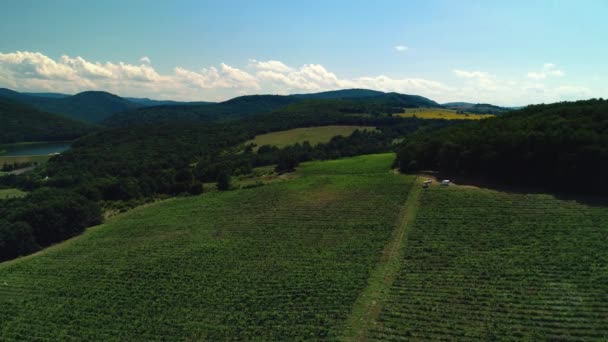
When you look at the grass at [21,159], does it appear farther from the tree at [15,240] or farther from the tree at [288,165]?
the tree at [288,165]

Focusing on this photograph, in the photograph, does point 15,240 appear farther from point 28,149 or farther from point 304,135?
point 28,149

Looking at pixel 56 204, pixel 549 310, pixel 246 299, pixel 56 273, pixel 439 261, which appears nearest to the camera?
pixel 549 310

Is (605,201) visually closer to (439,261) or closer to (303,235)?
(439,261)

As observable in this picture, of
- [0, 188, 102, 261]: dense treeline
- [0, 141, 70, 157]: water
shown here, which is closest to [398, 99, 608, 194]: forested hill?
[0, 188, 102, 261]: dense treeline

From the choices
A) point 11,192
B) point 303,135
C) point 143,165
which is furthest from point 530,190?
point 11,192

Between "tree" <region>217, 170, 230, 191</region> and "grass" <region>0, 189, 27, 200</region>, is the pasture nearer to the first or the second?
"grass" <region>0, 189, 27, 200</region>

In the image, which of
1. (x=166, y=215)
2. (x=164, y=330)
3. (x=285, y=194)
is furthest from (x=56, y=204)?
(x=164, y=330)

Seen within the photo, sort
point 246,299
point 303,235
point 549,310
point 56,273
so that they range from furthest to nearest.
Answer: point 303,235, point 56,273, point 246,299, point 549,310

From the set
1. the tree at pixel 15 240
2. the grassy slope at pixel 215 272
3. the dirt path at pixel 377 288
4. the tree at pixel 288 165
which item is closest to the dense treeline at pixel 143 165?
the tree at pixel 288 165
